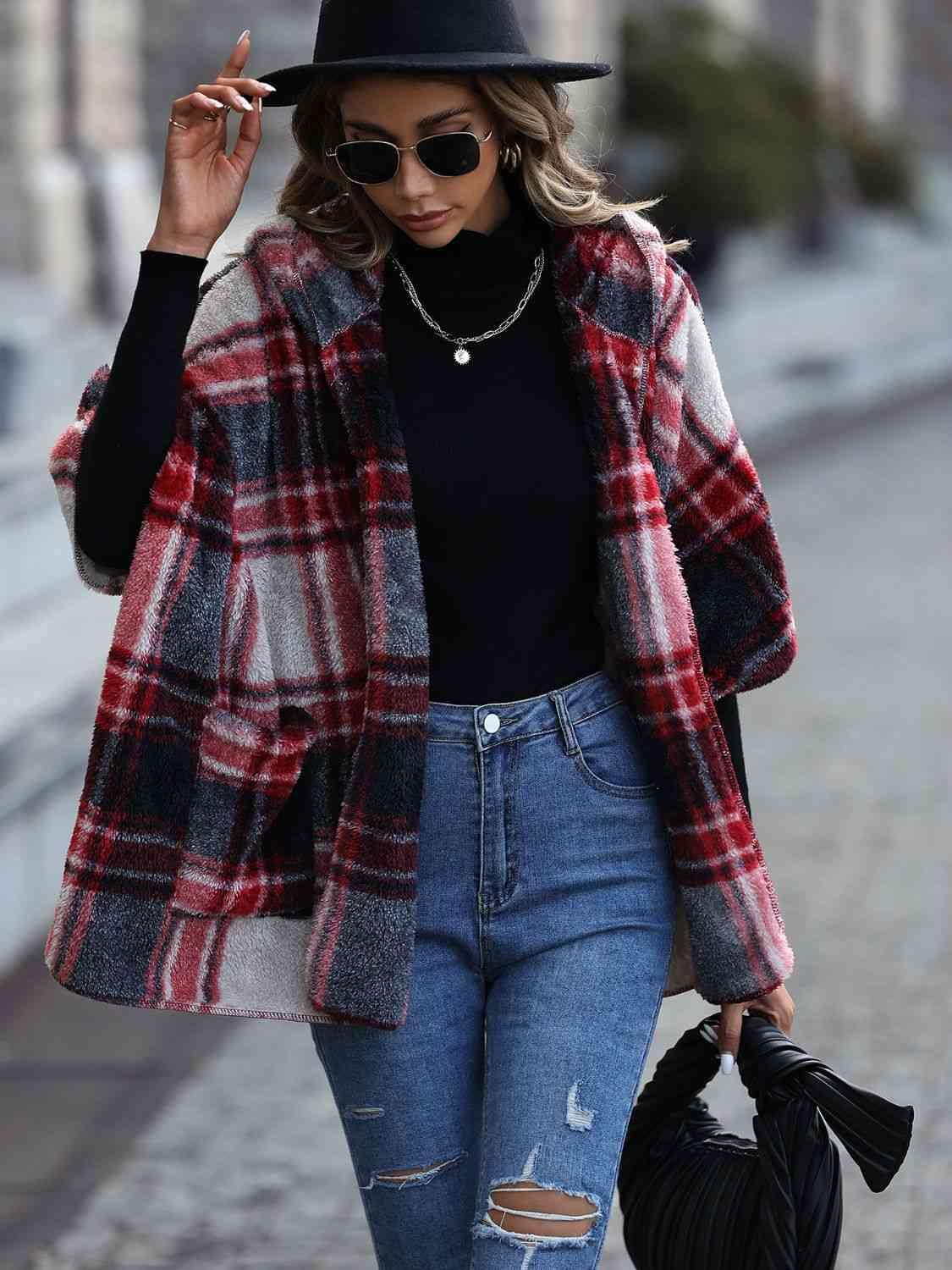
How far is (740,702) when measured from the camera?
26.0 feet

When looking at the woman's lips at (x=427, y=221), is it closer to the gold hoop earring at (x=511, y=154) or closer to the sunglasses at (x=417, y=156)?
the sunglasses at (x=417, y=156)

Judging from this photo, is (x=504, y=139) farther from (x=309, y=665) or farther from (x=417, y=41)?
(x=309, y=665)

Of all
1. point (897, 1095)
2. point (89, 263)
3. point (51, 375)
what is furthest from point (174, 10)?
point (897, 1095)

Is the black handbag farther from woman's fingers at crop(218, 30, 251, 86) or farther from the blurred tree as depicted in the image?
the blurred tree

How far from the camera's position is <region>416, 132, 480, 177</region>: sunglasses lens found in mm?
2553

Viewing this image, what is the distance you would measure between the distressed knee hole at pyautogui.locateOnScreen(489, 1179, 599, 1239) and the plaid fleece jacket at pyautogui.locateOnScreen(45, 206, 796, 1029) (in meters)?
0.23

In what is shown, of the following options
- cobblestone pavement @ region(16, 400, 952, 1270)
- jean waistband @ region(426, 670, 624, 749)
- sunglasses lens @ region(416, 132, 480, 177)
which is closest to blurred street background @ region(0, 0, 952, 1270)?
cobblestone pavement @ region(16, 400, 952, 1270)

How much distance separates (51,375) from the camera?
29.8 ft

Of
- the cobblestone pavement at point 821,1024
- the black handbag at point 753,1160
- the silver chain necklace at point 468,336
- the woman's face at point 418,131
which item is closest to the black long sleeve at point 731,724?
the black handbag at point 753,1160

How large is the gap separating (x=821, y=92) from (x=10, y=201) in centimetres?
1492

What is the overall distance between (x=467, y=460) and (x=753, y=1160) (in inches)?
35.6

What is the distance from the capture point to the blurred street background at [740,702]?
13.7 ft

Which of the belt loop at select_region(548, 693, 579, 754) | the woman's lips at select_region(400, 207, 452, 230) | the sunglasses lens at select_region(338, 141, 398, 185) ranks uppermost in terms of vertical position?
the sunglasses lens at select_region(338, 141, 398, 185)

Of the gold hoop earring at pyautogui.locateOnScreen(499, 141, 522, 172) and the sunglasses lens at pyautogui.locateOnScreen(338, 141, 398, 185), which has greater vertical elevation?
the sunglasses lens at pyautogui.locateOnScreen(338, 141, 398, 185)
